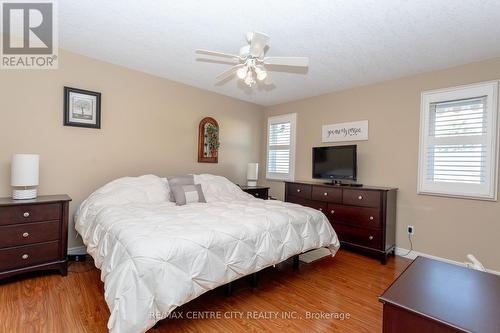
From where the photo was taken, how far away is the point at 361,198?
11.1 feet

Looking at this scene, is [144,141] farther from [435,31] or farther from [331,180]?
[435,31]

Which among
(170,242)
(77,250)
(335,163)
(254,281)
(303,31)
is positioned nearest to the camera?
(170,242)

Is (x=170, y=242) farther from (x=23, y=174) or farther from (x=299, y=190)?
(x=299, y=190)

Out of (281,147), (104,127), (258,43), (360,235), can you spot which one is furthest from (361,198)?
(104,127)

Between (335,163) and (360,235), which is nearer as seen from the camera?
(360,235)

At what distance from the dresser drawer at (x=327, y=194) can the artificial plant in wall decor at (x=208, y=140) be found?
1.79 meters

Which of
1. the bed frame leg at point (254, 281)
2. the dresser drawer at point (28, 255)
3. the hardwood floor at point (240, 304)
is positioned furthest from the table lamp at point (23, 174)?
the bed frame leg at point (254, 281)

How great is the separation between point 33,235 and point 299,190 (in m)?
3.42

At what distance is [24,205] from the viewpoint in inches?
93.2

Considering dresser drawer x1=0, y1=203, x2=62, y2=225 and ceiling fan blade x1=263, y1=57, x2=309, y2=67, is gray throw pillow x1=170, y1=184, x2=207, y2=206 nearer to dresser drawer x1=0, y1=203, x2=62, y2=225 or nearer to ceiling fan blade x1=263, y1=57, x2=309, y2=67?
dresser drawer x1=0, y1=203, x2=62, y2=225

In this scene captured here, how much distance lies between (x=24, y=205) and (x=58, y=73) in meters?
1.55

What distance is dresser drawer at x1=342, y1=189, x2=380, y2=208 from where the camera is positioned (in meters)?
3.26

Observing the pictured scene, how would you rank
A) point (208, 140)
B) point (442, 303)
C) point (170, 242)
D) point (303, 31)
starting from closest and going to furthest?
1. point (442, 303)
2. point (170, 242)
3. point (303, 31)
4. point (208, 140)

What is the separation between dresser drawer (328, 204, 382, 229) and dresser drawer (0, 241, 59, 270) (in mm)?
3397
